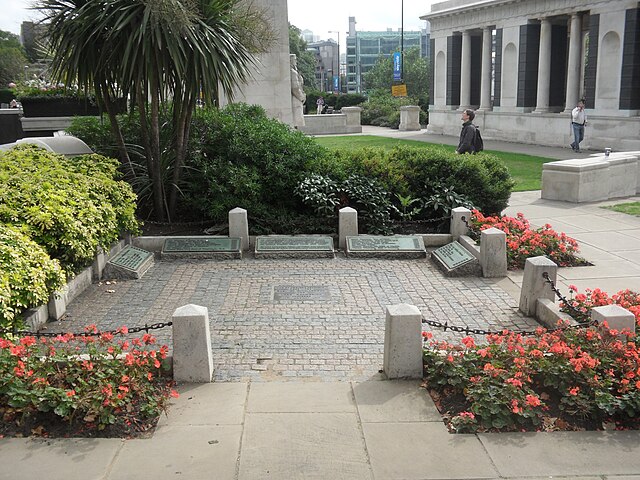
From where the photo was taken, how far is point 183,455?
4.62 m

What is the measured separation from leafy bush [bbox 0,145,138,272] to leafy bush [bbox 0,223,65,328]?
49 centimetres


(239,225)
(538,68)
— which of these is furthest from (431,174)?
(538,68)

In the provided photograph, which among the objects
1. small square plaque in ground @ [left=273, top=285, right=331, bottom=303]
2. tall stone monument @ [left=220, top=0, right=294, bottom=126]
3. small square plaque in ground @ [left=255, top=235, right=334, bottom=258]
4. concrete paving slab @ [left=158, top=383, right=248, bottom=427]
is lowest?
small square plaque in ground @ [left=273, top=285, right=331, bottom=303]

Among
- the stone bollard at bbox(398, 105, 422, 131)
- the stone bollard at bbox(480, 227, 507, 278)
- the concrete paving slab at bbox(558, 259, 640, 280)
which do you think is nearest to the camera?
the concrete paving slab at bbox(558, 259, 640, 280)

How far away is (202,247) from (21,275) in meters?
4.03

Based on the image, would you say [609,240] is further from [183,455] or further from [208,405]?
[183,455]

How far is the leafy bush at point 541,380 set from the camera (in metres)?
5.06

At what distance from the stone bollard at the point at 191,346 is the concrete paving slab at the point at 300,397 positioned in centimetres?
46

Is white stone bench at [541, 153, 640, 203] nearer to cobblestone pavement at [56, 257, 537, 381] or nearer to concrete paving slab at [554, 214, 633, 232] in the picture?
concrete paving slab at [554, 214, 633, 232]

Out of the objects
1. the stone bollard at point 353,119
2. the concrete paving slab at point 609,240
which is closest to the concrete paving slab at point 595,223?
the concrete paving slab at point 609,240

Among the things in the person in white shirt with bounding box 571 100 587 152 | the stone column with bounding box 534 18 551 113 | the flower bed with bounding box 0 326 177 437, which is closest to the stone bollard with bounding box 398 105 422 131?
the stone column with bounding box 534 18 551 113

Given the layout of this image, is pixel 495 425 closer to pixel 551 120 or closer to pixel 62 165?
pixel 62 165

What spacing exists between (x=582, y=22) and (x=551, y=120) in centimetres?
446

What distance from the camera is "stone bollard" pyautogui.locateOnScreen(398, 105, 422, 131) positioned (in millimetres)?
40312
